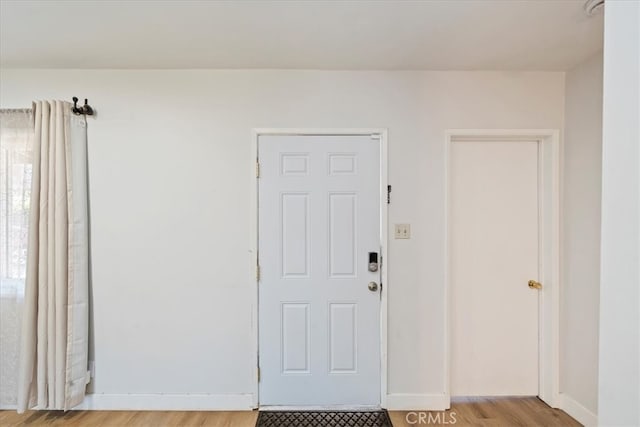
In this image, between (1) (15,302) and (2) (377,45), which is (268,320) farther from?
(2) (377,45)

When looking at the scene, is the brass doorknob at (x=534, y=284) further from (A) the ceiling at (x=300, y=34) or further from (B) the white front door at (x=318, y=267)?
(A) the ceiling at (x=300, y=34)

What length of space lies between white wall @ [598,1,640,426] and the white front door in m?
1.77

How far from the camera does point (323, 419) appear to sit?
2125mm

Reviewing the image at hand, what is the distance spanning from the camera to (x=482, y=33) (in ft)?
5.91

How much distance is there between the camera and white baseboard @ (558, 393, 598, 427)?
6.74ft

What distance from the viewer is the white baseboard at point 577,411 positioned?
2054mm

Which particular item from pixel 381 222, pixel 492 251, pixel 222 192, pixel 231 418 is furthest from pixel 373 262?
pixel 231 418

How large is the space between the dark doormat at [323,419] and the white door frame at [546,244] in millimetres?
534

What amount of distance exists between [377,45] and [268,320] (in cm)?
193

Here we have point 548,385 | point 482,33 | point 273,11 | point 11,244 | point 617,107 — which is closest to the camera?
point 617,107

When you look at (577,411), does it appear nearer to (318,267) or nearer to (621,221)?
(318,267)

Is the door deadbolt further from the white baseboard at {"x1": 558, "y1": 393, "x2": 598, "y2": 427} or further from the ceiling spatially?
the white baseboard at {"x1": 558, "y1": 393, "x2": 598, "y2": 427}

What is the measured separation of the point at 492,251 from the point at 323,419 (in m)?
1.67

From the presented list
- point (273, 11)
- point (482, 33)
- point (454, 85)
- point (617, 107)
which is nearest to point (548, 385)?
point (454, 85)
